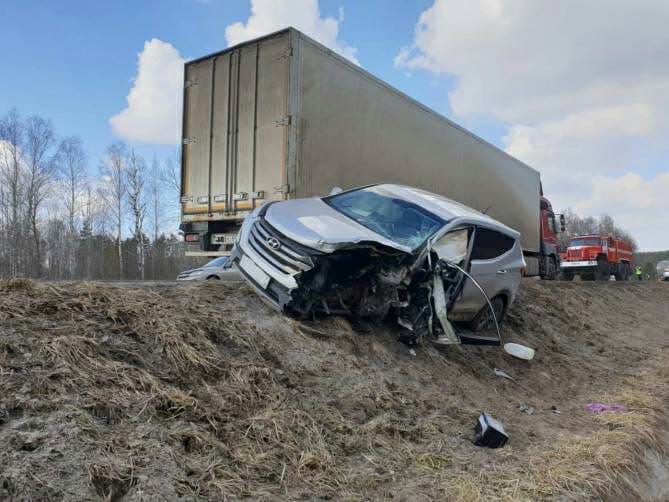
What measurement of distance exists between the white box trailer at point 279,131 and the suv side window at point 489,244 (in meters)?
2.99

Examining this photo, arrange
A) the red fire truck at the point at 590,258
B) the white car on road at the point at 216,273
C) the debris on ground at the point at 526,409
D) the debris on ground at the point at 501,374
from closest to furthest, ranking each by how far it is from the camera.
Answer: the debris on ground at the point at 526,409
the debris on ground at the point at 501,374
the white car on road at the point at 216,273
the red fire truck at the point at 590,258

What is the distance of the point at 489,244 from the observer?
7020 millimetres

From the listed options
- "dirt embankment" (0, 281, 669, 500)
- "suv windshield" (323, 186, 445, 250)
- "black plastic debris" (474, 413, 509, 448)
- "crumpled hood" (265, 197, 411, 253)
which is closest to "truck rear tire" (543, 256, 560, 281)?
"dirt embankment" (0, 281, 669, 500)

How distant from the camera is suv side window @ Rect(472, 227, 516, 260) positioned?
22.1ft

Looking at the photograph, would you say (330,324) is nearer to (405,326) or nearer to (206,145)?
(405,326)

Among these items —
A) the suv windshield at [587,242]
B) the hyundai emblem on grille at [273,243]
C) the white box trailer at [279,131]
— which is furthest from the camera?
the suv windshield at [587,242]

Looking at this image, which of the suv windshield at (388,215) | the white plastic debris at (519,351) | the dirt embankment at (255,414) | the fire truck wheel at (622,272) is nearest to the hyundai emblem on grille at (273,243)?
the dirt embankment at (255,414)

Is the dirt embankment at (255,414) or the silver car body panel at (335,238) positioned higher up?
the silver car body panel at (335,238)

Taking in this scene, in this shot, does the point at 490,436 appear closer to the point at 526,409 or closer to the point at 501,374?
the point at 526,409

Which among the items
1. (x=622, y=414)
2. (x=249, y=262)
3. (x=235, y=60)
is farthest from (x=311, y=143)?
(x=622, y=414)

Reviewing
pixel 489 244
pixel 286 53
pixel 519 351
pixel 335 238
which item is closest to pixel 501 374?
pixel 519 351

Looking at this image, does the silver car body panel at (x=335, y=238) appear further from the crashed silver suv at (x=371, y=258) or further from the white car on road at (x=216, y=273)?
the white car on road at (x=216, y=273)

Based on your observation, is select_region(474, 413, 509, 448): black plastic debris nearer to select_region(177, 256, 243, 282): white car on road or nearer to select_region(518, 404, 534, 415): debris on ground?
select_region(518, 404, 534, 415): debris on ground

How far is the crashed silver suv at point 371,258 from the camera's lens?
5.04 metres
